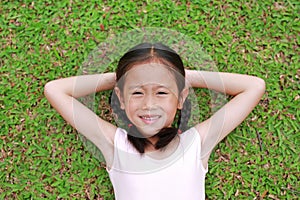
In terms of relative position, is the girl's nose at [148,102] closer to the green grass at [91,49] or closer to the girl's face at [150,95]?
the girl's face at [150,95]

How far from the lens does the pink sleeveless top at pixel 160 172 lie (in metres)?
2.62

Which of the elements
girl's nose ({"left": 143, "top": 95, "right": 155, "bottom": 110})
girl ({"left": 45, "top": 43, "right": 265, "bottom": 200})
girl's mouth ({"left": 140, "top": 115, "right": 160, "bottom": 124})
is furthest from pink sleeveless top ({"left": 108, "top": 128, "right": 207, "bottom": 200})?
girl's nose ({"left": 143, "top": 95, "right": 155, "bottom": 110})

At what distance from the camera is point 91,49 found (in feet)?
10.0

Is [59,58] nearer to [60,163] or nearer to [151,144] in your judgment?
[60,163]

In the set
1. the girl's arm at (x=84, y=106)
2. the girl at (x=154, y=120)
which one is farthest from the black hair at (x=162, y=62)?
the girl's arm at (x=84, y=106)

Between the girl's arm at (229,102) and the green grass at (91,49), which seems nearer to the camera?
the girl's arm at (229,102)

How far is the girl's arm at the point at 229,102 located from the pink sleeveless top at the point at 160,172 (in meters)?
0.09

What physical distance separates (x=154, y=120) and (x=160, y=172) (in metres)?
0.34

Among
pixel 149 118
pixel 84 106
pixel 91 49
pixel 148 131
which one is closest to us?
pixel 149 118

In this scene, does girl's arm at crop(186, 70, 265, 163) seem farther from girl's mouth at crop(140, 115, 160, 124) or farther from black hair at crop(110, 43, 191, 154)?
girl's mouth at crop(140, 115, 160, 124)

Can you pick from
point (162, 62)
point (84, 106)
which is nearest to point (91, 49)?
point (84, 106)

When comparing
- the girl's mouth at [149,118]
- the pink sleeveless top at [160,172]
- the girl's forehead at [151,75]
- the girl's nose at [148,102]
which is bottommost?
the pink sleeveless top at [160,172]

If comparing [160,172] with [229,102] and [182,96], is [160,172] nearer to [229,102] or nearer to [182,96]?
[182,96]

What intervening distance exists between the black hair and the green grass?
35 centimetres
